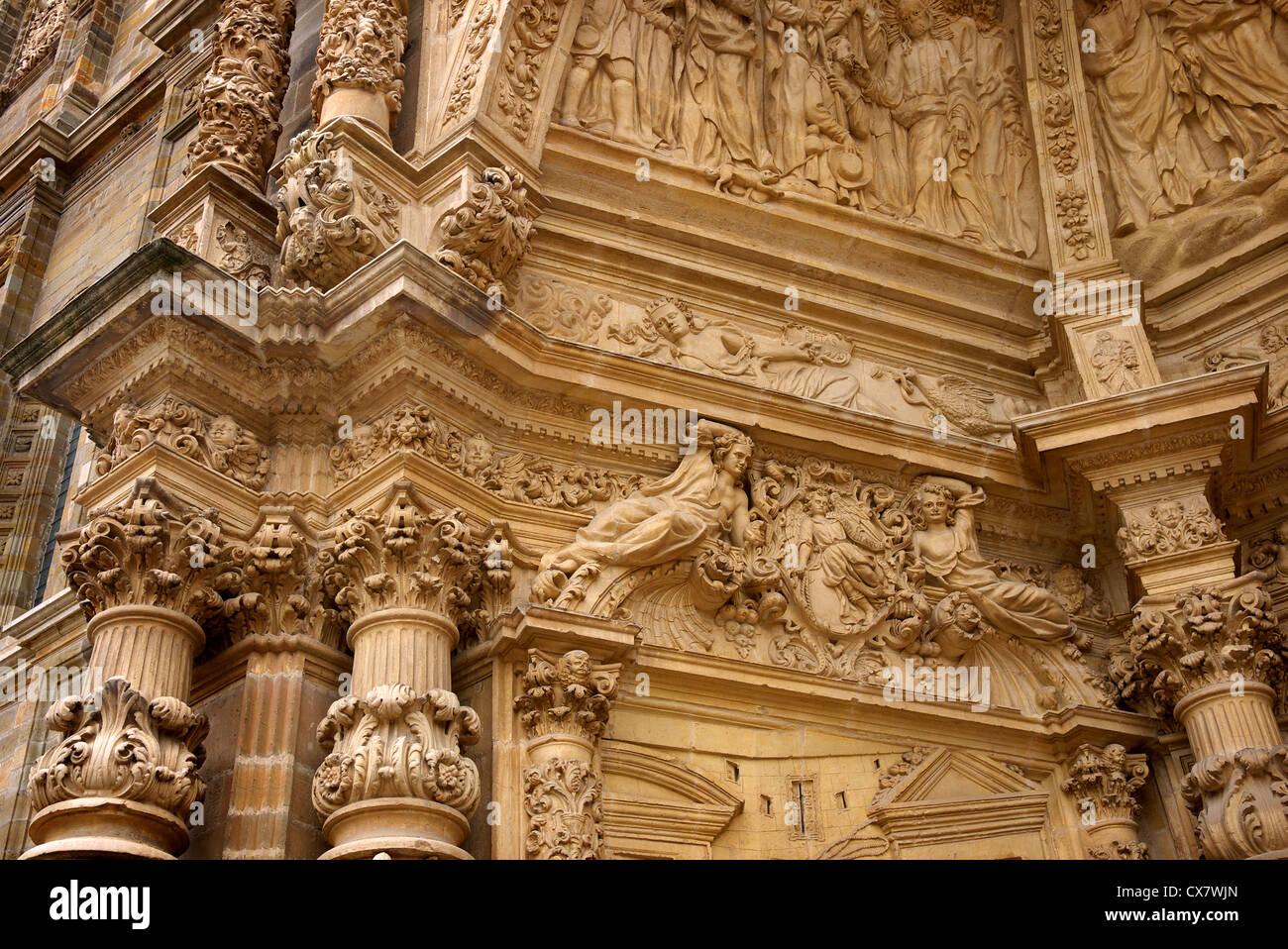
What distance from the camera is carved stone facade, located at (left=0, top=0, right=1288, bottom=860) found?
6273mm

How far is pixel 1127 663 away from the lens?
7980 mm

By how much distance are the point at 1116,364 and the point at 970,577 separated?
5.75ft

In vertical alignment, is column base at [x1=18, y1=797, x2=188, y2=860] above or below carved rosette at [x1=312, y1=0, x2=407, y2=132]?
below

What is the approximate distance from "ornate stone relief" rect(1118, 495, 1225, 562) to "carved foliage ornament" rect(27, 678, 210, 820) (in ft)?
17.0

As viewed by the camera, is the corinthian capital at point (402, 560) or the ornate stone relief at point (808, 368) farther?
the ornate stone relief at point (808, 368)

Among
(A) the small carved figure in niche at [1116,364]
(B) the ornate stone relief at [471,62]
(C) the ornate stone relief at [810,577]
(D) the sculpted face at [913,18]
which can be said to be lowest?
(C) the ornate stone relief at [810,577]

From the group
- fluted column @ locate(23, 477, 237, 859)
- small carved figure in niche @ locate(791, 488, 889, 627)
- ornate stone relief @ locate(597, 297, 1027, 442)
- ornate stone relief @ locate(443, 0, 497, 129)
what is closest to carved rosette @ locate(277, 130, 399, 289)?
ornate stone relief @ locate(443, 0, 497, 129)

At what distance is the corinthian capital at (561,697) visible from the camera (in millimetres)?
6465

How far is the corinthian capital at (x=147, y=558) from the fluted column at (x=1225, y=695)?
4935 millimetres

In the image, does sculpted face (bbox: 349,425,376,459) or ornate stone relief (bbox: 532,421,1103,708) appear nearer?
sculpted face (bbox: 349,425,376,459)

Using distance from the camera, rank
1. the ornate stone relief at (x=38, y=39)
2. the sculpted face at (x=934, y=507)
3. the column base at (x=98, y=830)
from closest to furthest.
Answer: the column base at (x=98, y=830) → the sculpted face at (x=934, y=507) → the ornate stone relief at (x=38, y=39)

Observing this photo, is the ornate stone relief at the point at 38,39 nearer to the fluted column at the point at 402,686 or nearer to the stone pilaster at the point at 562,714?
the fluted column at the point at 402,686

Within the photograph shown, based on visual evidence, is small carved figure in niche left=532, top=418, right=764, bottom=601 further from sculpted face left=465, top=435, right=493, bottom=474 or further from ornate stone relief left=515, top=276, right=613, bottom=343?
ornate stone relief left=515, top=276, right=613, bottom=343

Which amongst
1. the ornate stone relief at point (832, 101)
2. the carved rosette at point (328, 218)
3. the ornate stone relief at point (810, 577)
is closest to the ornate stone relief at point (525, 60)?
the ornate stone relief at point (832, 101)
